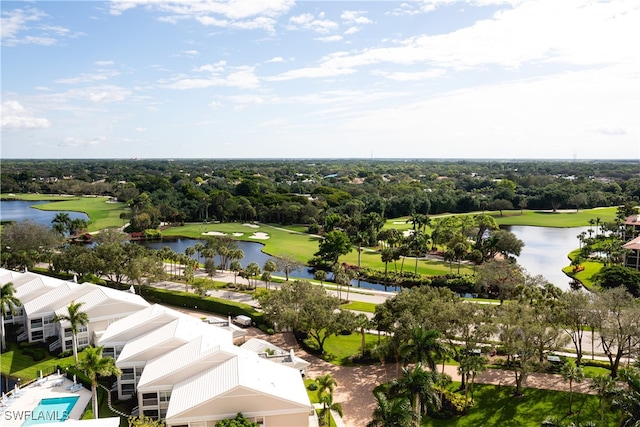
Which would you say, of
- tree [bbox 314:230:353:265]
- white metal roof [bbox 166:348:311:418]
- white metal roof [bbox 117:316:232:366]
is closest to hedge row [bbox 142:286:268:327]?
white metal roof [bbox 117:316:232:366]

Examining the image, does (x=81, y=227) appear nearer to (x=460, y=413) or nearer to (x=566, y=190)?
(x=460, y=413)

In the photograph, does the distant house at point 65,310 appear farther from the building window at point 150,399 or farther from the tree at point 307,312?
the building window at point 150,399

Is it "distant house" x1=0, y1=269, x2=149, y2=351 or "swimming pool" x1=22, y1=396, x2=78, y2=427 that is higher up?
"distant house" x1=0, y1=269, x2=149, y2=351

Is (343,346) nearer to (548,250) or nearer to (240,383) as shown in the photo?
(240,383)

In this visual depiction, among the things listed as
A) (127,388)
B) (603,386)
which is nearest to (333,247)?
(127,388)

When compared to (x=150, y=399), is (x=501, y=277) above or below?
above

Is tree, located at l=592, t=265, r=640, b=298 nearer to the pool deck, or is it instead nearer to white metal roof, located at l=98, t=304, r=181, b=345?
white metal roof, located at l=98, t=304, r=181, b=345

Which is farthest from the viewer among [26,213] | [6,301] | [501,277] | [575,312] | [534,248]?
[26,213]
